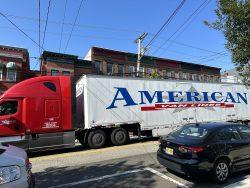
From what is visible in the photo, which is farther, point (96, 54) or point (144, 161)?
point (96, 54)

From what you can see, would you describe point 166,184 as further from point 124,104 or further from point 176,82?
point 176,82

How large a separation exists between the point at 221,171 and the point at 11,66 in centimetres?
3152

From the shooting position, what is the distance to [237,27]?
32.9 ft

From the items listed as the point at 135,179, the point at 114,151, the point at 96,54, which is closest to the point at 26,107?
the point at 114,151

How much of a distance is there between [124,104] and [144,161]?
17.5 ft

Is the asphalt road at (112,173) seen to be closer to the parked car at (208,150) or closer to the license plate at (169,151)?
the parked car at (208,150)

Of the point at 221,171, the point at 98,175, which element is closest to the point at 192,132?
the point at 221,171

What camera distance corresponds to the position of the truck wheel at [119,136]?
48.2ft

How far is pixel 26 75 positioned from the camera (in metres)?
37.6

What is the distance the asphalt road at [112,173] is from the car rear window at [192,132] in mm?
1056

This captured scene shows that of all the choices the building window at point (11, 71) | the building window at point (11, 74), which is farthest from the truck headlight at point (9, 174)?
the building window at point (11, 74)

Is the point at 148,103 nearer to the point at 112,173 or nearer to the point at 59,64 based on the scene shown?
the point at 112,173

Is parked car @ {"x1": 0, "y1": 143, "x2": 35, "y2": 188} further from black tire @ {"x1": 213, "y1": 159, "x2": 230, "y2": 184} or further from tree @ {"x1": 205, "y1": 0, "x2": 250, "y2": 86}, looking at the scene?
tree @ {"x1": 205, "y1": 0, "x2": 250, "y2": 86}

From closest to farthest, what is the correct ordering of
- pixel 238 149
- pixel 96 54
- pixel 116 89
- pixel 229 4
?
1. pixel 238 149
2. pixel 229 4
3. pixel 116 89
4. pixel 96 54
